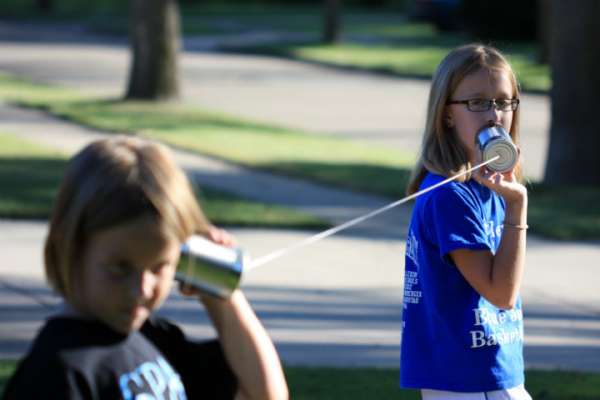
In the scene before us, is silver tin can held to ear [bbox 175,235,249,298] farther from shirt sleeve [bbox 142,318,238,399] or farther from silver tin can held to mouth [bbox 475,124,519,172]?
silver tin can held to mouth [bbox 475,124,519,172]

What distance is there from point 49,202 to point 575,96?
15.9 ft

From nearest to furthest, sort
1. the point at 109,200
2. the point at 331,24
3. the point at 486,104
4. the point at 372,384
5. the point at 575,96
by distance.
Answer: the point at 109,200 < the point at 486,104 < the point at 372,384 < the point at 575,96 < the point at 331,24

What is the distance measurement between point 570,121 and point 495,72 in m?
8.80

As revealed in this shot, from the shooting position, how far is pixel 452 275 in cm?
328

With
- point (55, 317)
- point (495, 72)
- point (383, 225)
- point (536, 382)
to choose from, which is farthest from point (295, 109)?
point (55, 317)

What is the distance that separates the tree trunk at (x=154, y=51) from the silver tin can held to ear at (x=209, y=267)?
17193 millimetres

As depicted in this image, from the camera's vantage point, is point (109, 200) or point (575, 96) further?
point (575, 96)

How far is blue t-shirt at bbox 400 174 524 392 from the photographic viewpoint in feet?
10.7

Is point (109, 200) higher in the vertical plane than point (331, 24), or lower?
higher

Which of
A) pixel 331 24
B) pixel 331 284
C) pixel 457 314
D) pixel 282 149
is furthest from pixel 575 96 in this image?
pixel 331 24

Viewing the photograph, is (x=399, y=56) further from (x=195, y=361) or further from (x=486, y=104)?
(x=195, y=361)

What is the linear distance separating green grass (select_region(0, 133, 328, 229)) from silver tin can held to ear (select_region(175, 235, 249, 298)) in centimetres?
726

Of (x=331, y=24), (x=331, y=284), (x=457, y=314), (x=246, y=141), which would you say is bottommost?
(x=331, y=24)

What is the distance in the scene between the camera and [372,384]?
5777 millimetres
